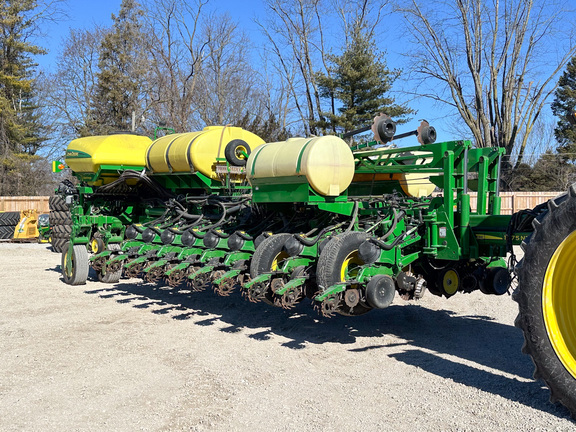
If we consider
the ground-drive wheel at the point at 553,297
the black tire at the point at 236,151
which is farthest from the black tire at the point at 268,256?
the ground-drive wheel at the point at 553,297

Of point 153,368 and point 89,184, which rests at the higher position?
point 89,184

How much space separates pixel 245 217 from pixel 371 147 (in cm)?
193

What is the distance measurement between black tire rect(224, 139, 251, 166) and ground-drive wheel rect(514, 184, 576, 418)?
16.4 feet

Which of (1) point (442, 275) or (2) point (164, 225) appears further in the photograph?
(2) point (164, 225)

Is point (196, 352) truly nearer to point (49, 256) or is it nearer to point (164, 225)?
point (164, 225)

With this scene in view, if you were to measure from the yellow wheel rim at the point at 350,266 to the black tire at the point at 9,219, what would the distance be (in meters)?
18.3

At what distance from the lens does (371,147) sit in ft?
23.5

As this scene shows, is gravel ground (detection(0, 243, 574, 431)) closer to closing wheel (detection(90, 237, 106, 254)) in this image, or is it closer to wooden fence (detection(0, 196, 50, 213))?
closing wheel (detection(90, 237, 106, 254))

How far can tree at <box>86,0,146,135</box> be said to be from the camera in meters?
28.7

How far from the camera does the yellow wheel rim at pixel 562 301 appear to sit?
365 centimetres

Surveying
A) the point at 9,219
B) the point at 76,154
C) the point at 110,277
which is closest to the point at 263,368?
the point at 110,277

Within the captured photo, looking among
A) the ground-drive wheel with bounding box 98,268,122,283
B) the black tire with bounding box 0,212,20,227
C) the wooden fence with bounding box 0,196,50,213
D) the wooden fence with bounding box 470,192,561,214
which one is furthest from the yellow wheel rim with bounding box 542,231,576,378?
the wooden fence with bounding box 0,196,50,213

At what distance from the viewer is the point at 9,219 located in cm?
2061

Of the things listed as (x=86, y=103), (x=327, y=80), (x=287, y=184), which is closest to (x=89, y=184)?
(x=287, y=184)
